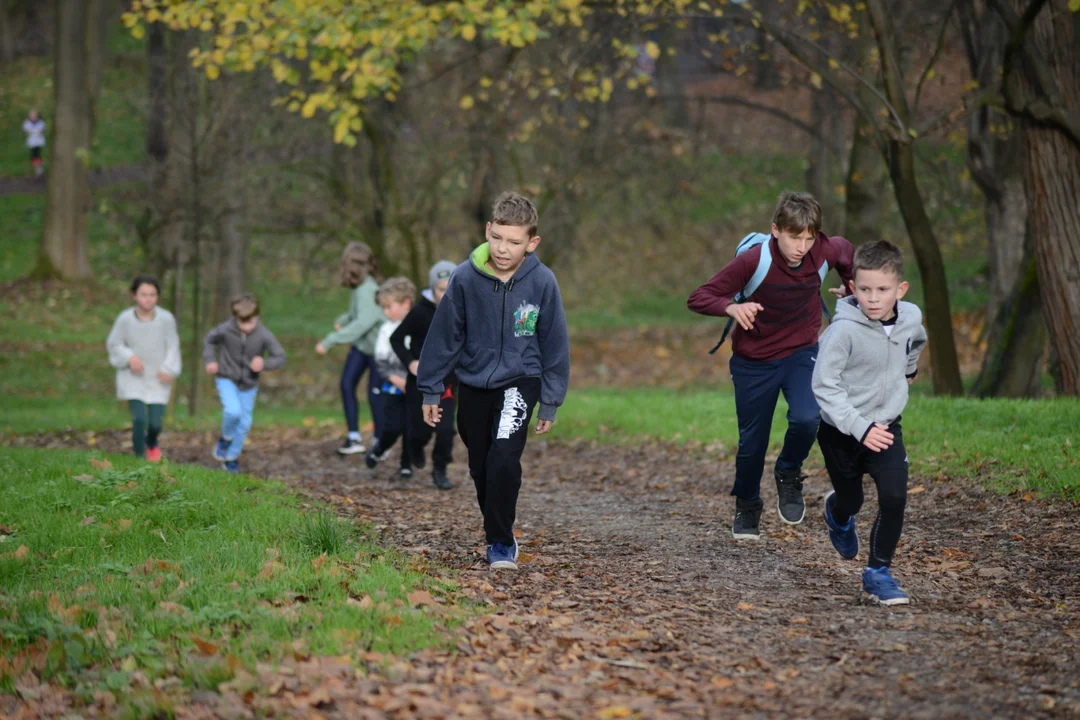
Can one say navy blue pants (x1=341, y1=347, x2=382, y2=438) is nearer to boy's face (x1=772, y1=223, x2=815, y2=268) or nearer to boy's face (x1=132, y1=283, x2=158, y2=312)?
boy's face (x1=132, y1=283, x2=158, y2=312)

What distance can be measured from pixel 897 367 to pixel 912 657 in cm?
146

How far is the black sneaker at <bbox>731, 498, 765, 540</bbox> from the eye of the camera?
7223mm

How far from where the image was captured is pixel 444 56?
838 inches

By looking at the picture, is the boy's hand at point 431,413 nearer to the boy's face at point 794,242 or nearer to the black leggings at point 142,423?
the boy's face at point 794,242

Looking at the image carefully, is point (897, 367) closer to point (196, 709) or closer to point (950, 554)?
point (950, 554)

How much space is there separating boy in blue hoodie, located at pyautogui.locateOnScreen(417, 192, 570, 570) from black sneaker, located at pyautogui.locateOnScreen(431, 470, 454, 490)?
12.3 feet

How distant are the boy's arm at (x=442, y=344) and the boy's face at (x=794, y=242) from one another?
188 cm

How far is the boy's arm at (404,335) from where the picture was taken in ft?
30.5

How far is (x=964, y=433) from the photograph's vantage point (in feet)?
31.7

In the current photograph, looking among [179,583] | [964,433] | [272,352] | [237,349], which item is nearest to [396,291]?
[272,352]

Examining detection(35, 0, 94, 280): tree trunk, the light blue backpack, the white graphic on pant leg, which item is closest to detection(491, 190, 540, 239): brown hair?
the white graphic on pant leg

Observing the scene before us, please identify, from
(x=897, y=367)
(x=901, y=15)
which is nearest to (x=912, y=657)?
(x=897, y=367)

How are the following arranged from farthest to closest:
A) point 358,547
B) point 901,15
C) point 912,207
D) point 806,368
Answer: point 901,15, point 912,207, point 806,368, point 358,547

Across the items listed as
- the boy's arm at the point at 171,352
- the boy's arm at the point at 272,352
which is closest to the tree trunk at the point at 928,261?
the boy's arm at the point at 272,352
